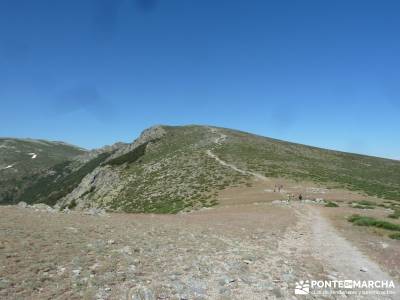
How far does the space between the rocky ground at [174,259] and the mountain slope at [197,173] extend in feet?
74.2

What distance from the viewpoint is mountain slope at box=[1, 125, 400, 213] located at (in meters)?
54.0

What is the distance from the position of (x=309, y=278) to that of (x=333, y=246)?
6667 millimetres

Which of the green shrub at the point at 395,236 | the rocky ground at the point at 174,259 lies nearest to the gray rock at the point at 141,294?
the rocky ground at the point at 174,259

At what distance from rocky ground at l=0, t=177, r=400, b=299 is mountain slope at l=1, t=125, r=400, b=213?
74.2ft

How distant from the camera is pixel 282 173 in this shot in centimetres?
6650

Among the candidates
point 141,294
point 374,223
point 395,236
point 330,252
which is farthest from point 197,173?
point 141,294

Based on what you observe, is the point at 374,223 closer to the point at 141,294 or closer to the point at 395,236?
the point at 395,236

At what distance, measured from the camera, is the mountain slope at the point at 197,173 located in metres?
54.0
